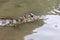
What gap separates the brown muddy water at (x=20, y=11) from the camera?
1.64m

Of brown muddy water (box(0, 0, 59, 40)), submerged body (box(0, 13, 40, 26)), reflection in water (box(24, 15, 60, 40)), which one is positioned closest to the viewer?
reflection in water (box(24, 15, 60, 40))

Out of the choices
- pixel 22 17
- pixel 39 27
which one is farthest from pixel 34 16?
pixel 39 27

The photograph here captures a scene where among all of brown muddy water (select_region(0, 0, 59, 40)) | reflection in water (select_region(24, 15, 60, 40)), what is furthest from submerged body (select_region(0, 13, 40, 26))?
reflection in water (select_region(24, 15, 60, 40))

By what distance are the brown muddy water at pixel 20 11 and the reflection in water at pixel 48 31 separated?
0.24 ft

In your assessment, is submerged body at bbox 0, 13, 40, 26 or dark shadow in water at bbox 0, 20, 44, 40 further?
submerged body at bbox 0, 13, 40, 26

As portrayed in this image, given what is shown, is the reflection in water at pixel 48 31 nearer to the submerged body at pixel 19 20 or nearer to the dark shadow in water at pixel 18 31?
the dark shadow in water at pixel 18 31

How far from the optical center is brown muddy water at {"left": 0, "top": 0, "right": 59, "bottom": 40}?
1640mm

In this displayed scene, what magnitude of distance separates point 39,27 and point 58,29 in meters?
0.21

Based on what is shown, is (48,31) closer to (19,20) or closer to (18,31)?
(18,31)

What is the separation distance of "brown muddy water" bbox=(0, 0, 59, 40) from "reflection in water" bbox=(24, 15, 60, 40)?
7 centimetres

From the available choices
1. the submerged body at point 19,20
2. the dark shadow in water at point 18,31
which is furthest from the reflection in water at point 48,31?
the submerged body at point 19,20

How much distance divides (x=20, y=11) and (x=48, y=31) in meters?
0.75

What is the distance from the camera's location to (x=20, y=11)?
227 centimetres

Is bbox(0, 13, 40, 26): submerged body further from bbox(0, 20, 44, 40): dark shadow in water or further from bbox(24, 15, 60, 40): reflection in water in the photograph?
bbox(24, 15, 60, 40): reflection in water
